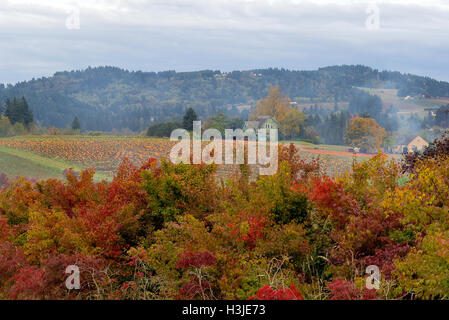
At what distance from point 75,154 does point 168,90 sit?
65.4 metres

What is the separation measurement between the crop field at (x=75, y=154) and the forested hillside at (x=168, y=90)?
38919mm

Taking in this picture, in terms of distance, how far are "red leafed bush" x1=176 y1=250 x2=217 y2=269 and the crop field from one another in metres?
27.2

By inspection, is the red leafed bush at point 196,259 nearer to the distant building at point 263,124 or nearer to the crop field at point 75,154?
the crop field at point 75,154

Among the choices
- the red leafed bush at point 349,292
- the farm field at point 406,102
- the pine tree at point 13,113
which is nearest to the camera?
the red leafed bush at point 349,292

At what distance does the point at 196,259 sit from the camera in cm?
777

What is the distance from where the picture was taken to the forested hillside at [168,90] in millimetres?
90312

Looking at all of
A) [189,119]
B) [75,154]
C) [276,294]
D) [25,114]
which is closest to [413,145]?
[189,119]

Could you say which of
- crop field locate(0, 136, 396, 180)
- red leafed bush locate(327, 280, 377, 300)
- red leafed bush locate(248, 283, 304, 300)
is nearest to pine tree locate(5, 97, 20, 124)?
crop field locate(0, 136, 396, 180)

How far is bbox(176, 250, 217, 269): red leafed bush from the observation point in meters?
7.76

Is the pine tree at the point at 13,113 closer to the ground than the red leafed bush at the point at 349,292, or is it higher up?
higher up

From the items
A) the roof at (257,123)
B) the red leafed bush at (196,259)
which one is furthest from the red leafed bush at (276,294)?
the roof at (257,123)

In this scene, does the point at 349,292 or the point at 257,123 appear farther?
the point at 257,123

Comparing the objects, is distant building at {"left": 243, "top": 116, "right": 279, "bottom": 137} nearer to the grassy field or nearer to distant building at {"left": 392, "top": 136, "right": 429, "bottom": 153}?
distant building at {"left": 392, "top": 136, "right": 429, "bottom": 153}

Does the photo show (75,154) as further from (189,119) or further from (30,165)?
(189,119)
